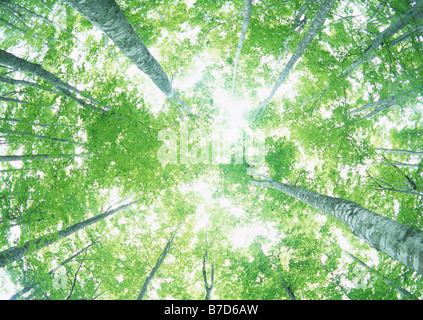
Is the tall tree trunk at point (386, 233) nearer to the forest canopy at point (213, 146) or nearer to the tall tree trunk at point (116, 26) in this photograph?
the forest canopy at point (213, 146)

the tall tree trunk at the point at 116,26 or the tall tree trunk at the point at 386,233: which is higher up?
the tall tree trunk at the point at 116,26

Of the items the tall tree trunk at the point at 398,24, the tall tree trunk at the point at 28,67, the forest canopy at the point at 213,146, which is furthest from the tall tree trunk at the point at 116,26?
the tall tree trunk at the point at 398,24

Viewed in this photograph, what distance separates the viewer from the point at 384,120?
7531 mm

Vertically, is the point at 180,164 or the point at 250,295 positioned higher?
the point at 180,164

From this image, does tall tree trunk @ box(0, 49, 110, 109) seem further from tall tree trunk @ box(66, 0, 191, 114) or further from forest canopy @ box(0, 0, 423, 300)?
tall tree trunk @ box(66, 0, 191, 114)

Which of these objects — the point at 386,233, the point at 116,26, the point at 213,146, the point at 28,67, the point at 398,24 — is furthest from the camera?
the point at 213,146

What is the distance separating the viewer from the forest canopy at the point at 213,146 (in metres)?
3.12

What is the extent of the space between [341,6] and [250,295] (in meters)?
8.47

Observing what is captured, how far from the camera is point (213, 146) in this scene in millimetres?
7031

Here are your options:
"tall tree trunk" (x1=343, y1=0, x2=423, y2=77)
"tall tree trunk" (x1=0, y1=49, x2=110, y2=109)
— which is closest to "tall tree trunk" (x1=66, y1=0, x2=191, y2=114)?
"tall tree trunk" (x1=0, y1=49, x2=110, y2=109)

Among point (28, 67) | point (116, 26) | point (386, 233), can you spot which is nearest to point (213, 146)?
point (116, 26)

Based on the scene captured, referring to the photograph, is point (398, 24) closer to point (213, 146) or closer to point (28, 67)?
point (213, 146)
